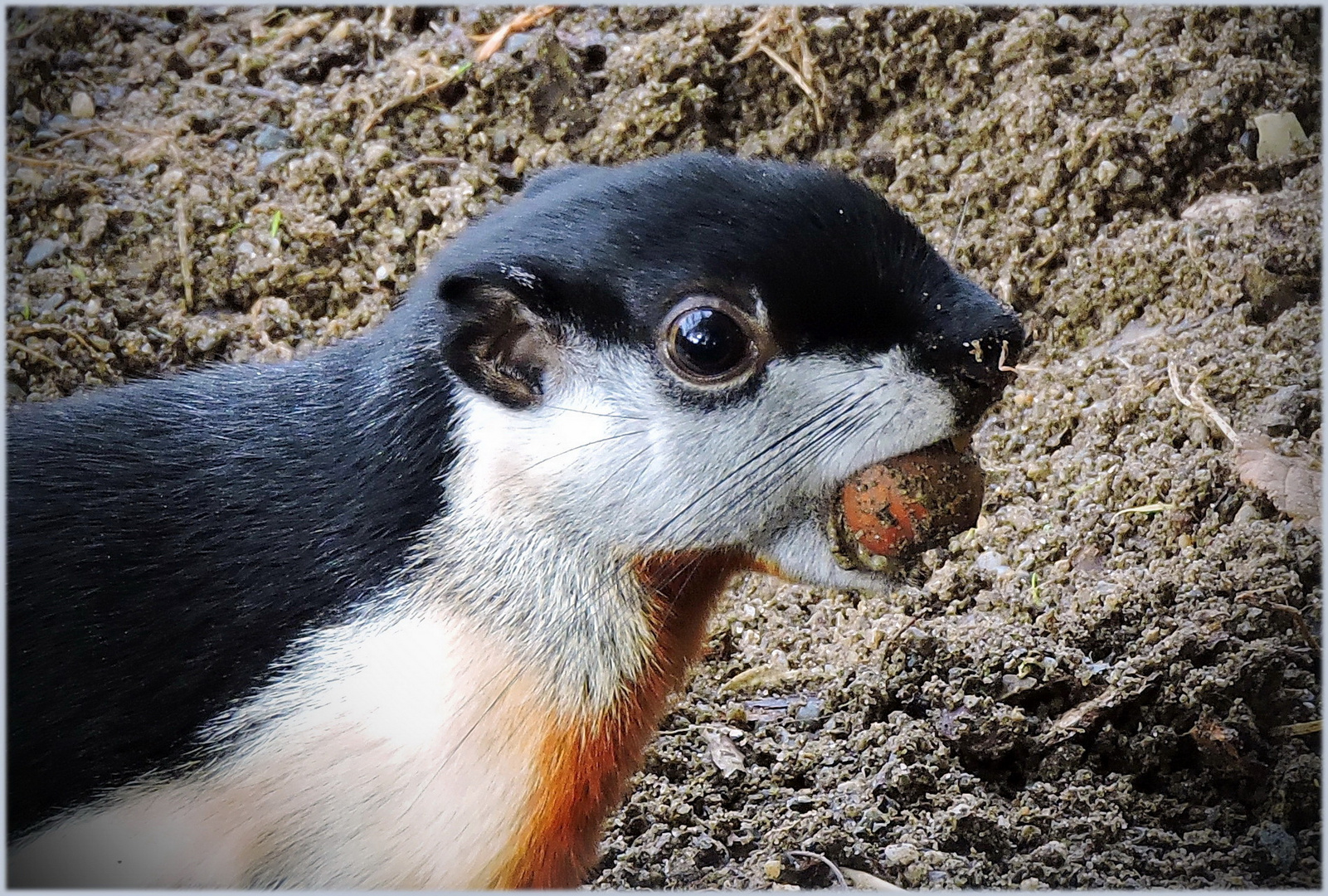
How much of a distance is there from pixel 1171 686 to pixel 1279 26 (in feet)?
2.55

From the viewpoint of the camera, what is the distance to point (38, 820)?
4.41 ft

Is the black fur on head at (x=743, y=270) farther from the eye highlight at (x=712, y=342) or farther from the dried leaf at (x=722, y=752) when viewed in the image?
the dried leaf at (x=722, y=752)

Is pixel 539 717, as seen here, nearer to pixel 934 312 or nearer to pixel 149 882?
pixel 149 882

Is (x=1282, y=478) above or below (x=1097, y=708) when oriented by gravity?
above

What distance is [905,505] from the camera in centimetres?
123

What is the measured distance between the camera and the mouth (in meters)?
1.22

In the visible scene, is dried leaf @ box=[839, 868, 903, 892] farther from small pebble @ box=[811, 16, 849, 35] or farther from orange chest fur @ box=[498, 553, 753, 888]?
small pebble @ box=[811, 16, 849, 35]

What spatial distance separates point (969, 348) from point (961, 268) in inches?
21.9

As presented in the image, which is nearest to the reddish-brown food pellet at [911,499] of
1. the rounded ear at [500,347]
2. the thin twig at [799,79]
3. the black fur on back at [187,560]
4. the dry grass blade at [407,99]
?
the rounded ear at [500,347]

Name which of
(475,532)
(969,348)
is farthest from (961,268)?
(475,532)

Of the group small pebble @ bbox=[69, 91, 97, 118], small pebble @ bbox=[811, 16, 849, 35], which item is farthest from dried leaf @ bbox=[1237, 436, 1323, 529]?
small pebble @ bbox=[69, 91, 97, 118]

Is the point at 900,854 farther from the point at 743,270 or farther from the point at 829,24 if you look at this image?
the point at 829,24

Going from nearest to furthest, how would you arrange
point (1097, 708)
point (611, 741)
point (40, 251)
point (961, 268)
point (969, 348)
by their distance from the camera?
point (969, 348)
point (611, 741)
point (40, 251)
point (1097, 708)
point (961, 268)

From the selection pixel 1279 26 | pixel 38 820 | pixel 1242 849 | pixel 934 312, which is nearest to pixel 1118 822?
pixel 1242 849
